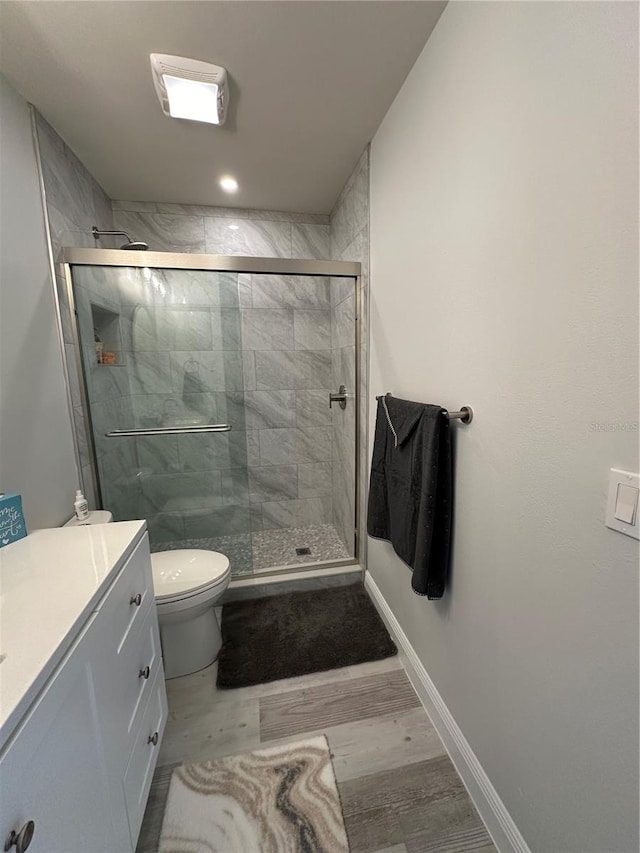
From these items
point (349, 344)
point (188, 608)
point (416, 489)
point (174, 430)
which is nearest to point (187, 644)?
point (188, 608)

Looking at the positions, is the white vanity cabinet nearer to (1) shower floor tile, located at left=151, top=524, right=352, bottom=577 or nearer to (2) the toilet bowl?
(2) the toilet bowl

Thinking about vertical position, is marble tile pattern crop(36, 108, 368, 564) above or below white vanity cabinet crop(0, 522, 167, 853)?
above

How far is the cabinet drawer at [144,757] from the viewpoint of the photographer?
0.89 meters

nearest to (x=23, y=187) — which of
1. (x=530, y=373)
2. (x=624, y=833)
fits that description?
(x=530, y=373)

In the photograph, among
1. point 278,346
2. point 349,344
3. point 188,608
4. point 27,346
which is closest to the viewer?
point 27,346

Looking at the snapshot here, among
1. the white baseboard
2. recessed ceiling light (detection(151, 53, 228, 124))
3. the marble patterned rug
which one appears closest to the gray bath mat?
the white baseboard

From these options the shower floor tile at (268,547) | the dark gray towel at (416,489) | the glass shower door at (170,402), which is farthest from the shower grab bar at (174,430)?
the dark gray towel at (416,489)

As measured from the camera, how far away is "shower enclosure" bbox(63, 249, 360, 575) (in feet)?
6.09

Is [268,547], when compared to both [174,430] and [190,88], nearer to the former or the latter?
[174,430]

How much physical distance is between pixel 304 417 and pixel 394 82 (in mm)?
1903

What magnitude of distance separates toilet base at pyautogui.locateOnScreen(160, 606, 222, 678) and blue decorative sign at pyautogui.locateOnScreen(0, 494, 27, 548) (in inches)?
28.3

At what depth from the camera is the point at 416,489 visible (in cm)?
123

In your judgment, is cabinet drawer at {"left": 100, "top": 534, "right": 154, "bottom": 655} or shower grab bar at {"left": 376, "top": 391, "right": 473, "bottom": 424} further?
shower grab bar at {"left": 376, "top": 391, "right": 473, "bottom": 424}

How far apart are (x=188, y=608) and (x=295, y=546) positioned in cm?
109
